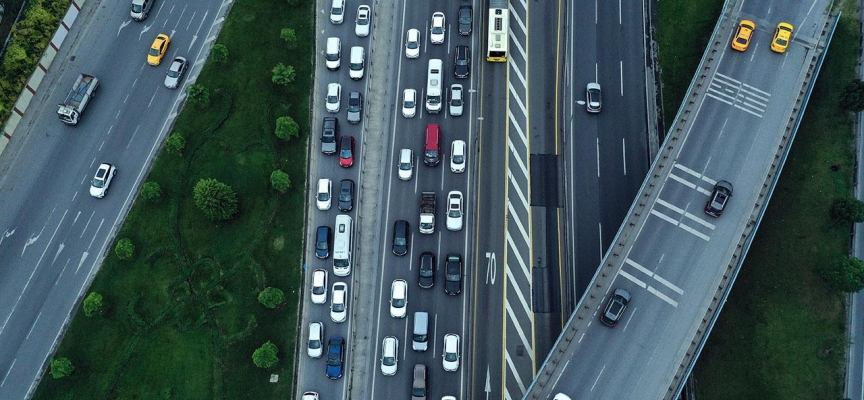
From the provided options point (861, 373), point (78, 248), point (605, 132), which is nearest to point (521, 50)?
point (605, 132)

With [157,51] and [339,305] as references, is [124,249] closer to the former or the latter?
[339,305]

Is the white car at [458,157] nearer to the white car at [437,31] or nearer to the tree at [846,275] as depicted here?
the white car at [437,31]

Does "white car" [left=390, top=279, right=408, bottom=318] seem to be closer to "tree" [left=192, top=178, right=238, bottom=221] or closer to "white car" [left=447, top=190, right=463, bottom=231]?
"white car" [left=447, top=190, right=463, bottom=231]

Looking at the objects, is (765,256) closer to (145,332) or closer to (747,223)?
(747,223)

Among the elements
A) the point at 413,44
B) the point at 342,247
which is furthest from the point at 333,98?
the point at 342,247

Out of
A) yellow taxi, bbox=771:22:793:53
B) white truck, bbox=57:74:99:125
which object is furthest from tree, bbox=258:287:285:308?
yellow taxi, bbox=771:22:793:53
